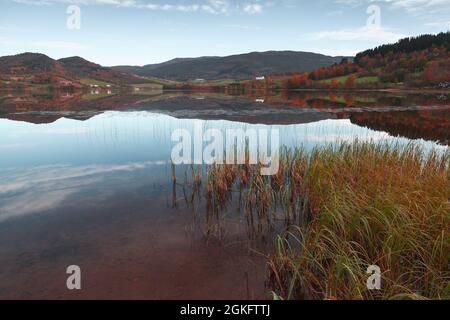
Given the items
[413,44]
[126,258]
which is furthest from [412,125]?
[413,44]

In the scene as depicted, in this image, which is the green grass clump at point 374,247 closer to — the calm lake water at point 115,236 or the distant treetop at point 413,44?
the calm lake water at point 115,236

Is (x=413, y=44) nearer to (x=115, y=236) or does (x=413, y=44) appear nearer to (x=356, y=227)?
(x=356, y=227)

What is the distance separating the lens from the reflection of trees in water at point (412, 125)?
2342 centimetres

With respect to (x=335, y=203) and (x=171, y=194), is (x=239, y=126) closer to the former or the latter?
(x=171, y=194)

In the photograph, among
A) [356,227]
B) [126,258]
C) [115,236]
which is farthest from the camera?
[115,236]

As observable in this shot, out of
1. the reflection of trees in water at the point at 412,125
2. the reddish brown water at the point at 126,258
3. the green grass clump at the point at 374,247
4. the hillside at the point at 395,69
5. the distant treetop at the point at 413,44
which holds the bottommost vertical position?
the reddish brown water at the point at 126,258

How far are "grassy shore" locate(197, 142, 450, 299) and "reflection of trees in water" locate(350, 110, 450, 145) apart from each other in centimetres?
1383

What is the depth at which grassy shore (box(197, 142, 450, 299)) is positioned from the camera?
18.1ft

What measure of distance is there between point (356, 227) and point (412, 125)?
25753mm

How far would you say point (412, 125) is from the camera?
92.5 feet

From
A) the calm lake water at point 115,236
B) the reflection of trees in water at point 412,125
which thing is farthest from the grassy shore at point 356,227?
the reflection of trees in water at point 412,125

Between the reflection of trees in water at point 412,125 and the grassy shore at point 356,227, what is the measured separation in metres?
13.8

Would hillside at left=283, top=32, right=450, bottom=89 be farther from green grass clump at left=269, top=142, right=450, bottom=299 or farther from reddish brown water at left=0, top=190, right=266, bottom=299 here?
reddish brown water at left=0, top=190, right=266, bottom=299

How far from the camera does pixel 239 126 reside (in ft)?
91.4
